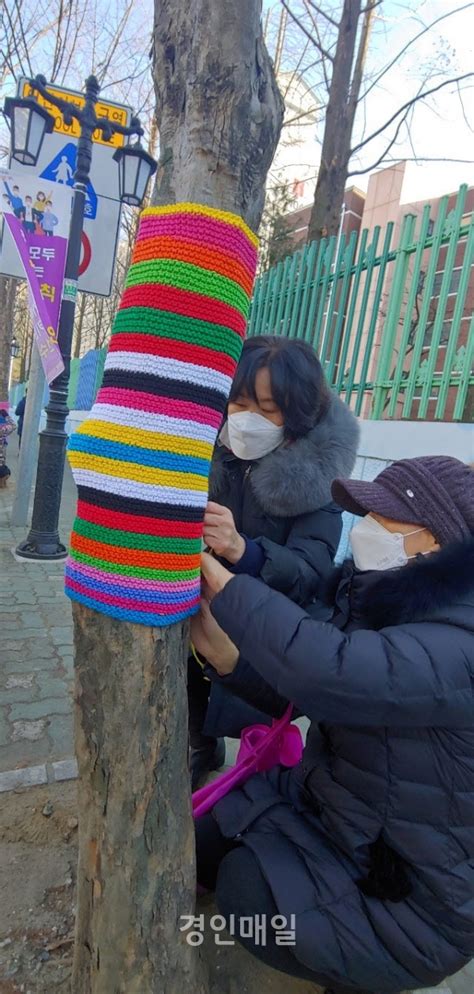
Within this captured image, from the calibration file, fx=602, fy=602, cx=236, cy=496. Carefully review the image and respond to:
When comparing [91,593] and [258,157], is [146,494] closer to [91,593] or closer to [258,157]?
[91,593]

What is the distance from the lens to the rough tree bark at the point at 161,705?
1066 millimetres

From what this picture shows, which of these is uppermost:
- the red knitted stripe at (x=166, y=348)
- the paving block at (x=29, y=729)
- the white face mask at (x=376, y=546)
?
the red knitted stripe at (x=166, y=348)

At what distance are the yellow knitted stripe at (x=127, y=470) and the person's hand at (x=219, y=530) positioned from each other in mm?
251

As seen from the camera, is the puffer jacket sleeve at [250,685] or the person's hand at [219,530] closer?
the person's hand at [219,530]

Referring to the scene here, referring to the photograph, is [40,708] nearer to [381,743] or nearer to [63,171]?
[381,743]

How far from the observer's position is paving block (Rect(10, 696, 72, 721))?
279 cm

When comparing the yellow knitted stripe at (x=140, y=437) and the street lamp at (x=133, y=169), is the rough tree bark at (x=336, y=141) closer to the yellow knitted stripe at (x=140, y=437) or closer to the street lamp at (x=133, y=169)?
the street lamp at (x=133, y=169)

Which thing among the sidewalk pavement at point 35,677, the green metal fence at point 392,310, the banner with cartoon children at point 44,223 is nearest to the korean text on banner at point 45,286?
the banner with cartoon children at point 44,223

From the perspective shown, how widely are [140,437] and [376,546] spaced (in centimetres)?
65

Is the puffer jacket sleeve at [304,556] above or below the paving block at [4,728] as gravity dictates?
above

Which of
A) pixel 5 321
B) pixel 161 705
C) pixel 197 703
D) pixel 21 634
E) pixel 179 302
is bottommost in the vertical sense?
pixel 21 634

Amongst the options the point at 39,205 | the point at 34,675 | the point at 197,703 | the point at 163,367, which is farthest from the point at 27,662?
the point at 39,205

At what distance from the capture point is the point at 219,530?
54.3 inches

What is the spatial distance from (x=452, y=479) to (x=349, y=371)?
11.6 feet
